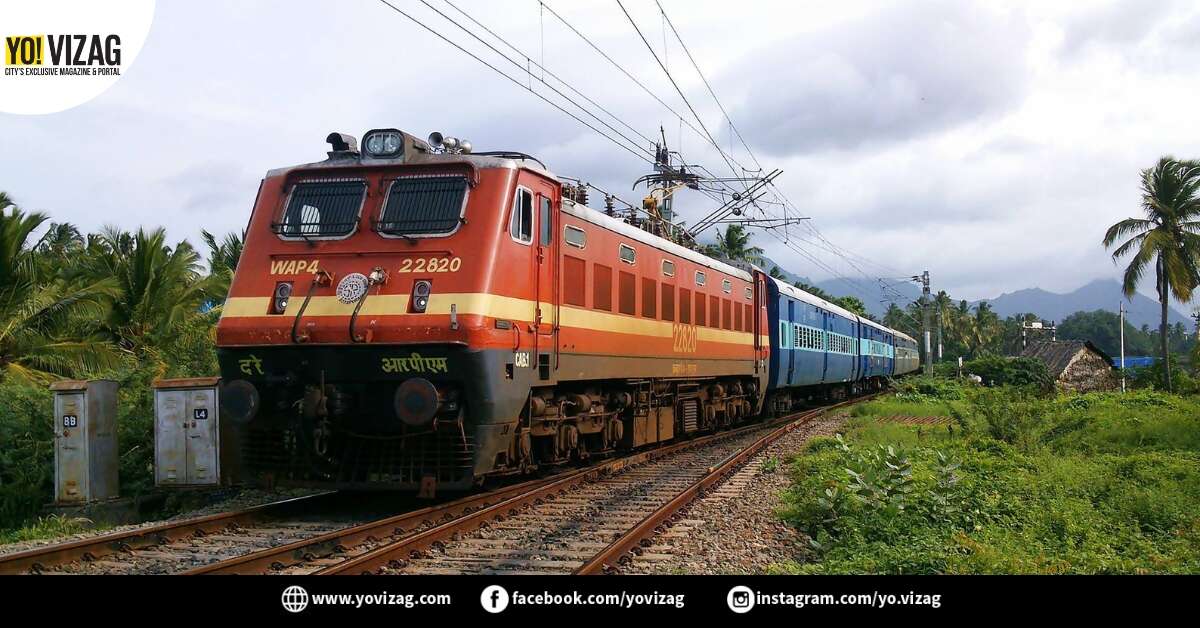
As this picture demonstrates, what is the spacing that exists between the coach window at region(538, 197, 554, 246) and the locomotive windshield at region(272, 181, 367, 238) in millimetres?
1893

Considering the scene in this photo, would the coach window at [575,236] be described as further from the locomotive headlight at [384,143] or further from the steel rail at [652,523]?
the steel rail at [652,523]

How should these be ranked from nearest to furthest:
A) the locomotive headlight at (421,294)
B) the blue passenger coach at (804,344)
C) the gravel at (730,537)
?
the gravel at (730,537) → the locomotive headlight at (421,294) → the blue passenger coach at (804,344)

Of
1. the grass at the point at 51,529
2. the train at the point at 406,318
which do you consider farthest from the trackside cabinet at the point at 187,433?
the train at the point at 406,318

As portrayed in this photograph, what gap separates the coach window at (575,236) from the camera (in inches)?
429

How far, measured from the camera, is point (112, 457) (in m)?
10.8

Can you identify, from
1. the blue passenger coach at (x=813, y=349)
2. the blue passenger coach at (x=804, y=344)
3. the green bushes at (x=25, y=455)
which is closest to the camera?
the green bushes at (x=25, y=455)

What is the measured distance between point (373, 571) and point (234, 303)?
12.9ft
